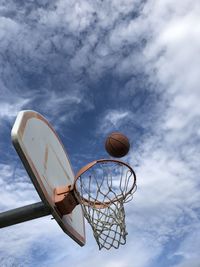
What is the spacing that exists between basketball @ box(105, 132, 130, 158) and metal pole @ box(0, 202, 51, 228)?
1502mm

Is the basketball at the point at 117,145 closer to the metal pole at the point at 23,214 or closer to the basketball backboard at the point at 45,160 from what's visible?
the basketball backboard at the point at 45,160

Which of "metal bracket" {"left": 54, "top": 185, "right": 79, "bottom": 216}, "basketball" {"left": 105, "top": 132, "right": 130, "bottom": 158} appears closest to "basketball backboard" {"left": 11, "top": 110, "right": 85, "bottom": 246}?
"metal bracket" {"left": 54, "top": 185, "right": 79, "bottom": 216}

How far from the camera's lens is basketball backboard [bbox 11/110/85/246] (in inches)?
213

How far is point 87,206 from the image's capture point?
659 cm

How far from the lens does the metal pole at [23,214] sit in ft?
19.7

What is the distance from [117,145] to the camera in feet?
21.8

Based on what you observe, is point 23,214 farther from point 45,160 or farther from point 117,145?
point 117,145

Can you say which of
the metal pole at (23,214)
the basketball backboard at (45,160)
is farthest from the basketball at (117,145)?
the metal pole at (23,214)

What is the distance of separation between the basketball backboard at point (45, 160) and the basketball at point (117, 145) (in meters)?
0.94

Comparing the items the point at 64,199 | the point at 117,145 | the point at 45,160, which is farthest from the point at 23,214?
the point at 117,145

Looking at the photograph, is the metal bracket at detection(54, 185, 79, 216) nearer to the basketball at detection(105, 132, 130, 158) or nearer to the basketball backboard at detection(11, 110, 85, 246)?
the basketball backboard at detection(11, 110, 85, 246)

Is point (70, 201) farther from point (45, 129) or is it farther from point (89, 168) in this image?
point (45, 129)

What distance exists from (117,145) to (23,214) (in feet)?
6.34

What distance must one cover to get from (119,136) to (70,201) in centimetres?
140
